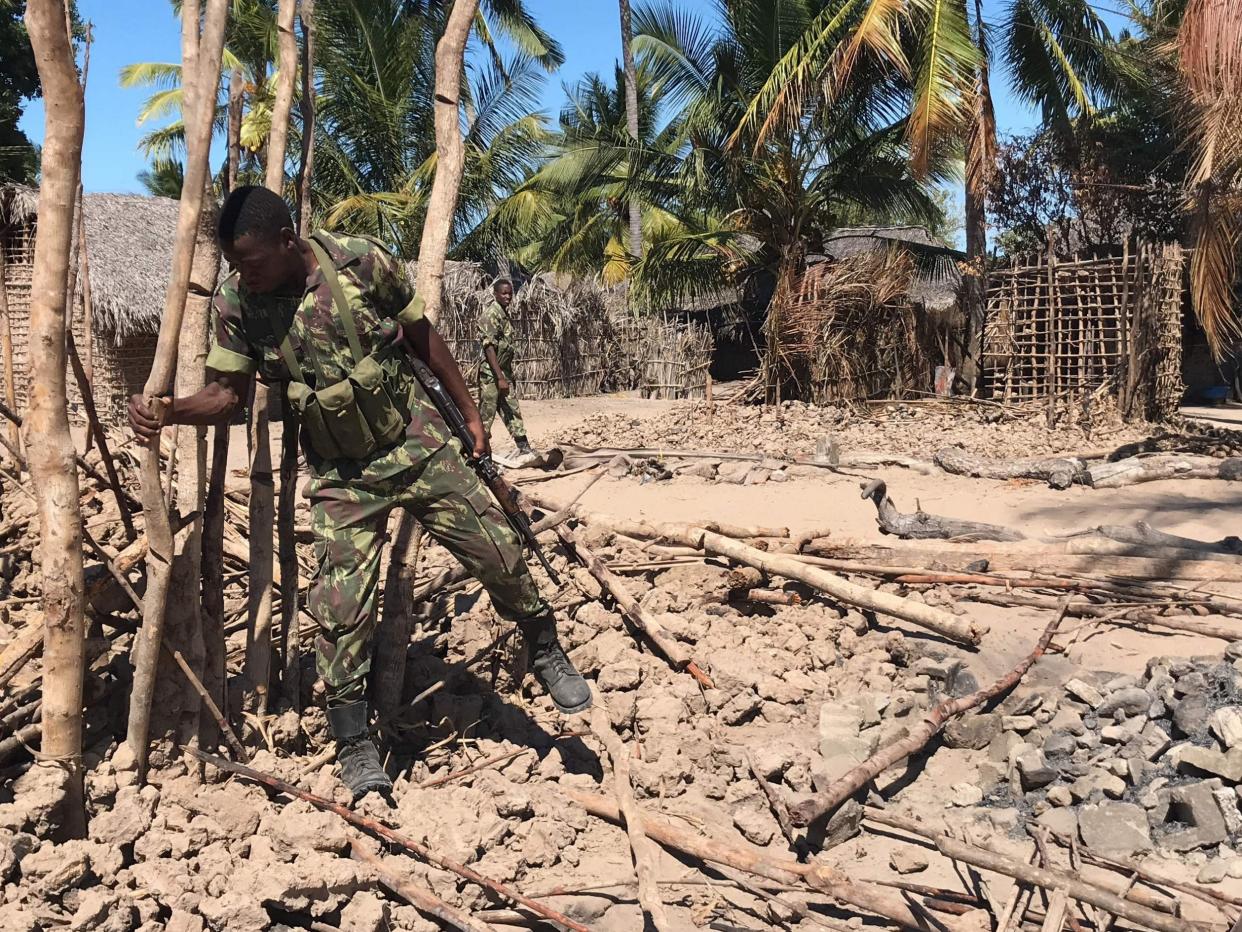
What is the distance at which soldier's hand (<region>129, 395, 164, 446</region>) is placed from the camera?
250 cm

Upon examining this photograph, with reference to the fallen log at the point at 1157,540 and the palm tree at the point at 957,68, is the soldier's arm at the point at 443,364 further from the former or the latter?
the palm tree at the point at 957,68

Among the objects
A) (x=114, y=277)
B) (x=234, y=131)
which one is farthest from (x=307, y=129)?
(x=114, y=277)

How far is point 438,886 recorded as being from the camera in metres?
2.78

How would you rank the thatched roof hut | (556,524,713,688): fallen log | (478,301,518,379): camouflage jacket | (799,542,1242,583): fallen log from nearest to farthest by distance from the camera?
(556,524,713,688): fallen log, (799,542,1242,583): fallen log, (478,301,518,379): camouflage jacket, the thatched roof hut

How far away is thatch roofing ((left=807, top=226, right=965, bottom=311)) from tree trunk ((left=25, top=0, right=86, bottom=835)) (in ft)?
47.7

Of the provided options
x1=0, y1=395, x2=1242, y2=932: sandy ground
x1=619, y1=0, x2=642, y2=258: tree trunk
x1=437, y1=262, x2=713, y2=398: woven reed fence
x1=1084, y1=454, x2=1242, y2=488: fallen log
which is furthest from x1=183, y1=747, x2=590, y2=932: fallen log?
x1=619, y1=0, x2=642, y2=258: tree trunk

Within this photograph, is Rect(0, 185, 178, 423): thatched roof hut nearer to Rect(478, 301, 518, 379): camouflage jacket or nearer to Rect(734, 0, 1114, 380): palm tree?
Rect(478, 301, 518, 379): camouflage jacket

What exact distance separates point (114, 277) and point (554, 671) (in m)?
12.7

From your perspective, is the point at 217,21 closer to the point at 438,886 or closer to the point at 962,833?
the point at 438,886

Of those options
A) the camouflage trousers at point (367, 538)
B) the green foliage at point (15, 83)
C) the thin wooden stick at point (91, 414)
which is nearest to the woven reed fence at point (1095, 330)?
the camouflage trousers at point (367, 538)

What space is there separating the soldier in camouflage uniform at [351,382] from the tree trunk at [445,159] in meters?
0.38

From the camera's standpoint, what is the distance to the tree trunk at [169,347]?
254 centimetres

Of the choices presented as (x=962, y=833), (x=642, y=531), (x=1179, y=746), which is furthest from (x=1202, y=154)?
(x=962, y=833)

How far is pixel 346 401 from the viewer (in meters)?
2.87
